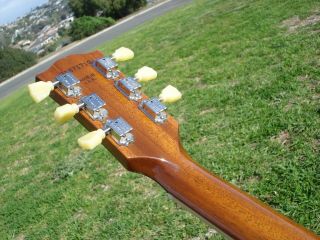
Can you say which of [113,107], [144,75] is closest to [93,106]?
[113,107]

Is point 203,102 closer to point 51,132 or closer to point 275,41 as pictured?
point 275,41

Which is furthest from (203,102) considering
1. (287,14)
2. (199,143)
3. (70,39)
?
(70,39)

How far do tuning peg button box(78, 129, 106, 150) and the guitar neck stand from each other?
245 millimetres

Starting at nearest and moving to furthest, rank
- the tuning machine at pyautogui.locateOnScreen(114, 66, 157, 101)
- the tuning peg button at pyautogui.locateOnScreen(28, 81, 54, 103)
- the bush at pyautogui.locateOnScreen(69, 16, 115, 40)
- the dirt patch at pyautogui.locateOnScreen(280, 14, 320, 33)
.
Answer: the tuning peg button at pyautogui.locateOnScreen(28, 81, 54, 103) < the tuning machine at pyautogui.locateOnScreen(114, 66, 157, 101) < the dirt patch at pyautogui.locateOnScreen(280, 14, 320, 33) < the bush at pyautogui.locateOnScreen(69, 16, 115, 40)

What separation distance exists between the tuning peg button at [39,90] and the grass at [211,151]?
88.1 inches

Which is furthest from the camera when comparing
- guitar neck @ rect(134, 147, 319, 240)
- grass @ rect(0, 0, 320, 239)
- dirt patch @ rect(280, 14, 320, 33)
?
dirt patch @ rect(280, 14, 320, 33)

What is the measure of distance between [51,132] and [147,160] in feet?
23.3

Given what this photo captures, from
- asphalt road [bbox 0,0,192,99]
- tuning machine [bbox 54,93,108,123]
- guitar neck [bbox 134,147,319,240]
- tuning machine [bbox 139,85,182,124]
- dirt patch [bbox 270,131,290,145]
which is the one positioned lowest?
asphalt road [bbox 0,0,192,99]

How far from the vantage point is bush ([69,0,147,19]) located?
1456 inches

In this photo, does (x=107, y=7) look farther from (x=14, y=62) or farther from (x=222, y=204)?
(x=222, y=204)

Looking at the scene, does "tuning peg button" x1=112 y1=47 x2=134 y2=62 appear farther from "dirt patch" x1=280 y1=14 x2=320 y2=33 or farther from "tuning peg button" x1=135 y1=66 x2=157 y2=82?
"dirt patch" x1=280 y1=14 x2=320 y2=33

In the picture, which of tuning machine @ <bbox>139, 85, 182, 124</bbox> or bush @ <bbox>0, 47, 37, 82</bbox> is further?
bush @ <bbox>0, 47, 37, 82</bbox>

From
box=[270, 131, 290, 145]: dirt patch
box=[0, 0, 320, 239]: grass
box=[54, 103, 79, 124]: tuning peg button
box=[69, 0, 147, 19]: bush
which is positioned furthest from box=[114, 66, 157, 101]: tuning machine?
box=[69, 0, 147, 19]: bush

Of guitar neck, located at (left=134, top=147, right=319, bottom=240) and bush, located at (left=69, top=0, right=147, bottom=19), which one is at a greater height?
guitar neck, located at (left=134, top=147, right=319, bottom=240)
